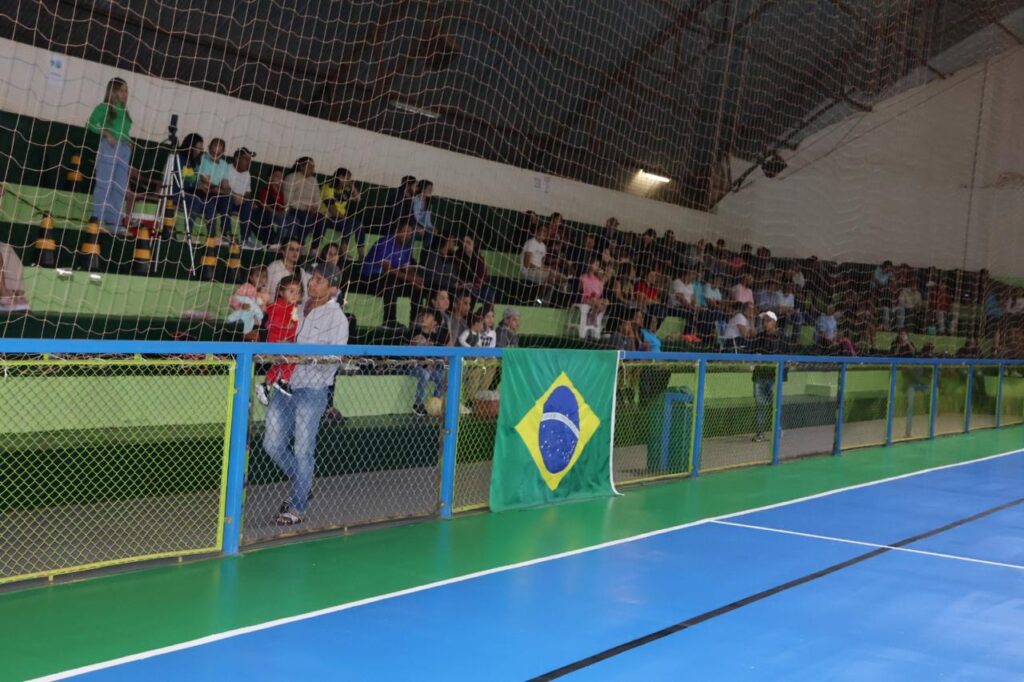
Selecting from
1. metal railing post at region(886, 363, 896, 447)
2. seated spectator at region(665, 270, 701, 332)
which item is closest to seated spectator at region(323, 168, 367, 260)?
seated spectator at region(665, 270, 701, 332)

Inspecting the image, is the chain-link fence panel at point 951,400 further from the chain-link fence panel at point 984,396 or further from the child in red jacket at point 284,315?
the child in red jacket at point 284,315

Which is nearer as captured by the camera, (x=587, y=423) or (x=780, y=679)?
(x=780, y=679)

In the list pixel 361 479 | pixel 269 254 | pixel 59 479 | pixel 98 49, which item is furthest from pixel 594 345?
pixel 59 479

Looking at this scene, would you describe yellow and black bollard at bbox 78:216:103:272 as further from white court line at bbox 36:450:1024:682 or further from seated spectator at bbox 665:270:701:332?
seated spectator at bbox 665:270:701:332

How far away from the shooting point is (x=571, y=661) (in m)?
4.60

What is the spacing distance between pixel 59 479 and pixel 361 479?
7.97ft

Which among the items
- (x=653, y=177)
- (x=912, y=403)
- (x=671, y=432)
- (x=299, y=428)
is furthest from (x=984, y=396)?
(x=299, y=428)

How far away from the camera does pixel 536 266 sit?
13922 mm

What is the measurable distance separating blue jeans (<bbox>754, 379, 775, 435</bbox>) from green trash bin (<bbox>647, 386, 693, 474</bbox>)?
64.0 inches

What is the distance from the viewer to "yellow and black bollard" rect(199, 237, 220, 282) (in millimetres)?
10008

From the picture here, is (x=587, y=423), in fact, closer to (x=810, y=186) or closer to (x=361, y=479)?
(x=361, y=479)

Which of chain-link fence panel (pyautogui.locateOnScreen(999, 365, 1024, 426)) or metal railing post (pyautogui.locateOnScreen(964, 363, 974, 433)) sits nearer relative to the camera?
metal railing post (pyautogui.locateOnScreen(964, 363, 974, 433))

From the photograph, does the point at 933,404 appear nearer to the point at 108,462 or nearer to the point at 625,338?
the point at 625,338

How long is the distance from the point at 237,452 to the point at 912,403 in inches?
445
